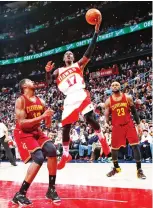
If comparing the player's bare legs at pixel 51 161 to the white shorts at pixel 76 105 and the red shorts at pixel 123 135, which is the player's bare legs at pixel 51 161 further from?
the red shorts at pixel 123 135

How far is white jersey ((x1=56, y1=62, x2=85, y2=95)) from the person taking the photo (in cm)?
477

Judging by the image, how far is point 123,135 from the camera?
5.67m

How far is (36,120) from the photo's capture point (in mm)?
3877

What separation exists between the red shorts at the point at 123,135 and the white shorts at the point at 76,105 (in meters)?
1.06

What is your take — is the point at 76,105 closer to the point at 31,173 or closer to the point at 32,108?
the point at 32,108

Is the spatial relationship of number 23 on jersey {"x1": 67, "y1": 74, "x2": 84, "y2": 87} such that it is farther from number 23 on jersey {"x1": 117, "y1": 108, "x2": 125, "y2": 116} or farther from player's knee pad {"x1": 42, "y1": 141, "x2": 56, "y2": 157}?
number 23 on jersey {"x1": 117, "y1": 108, "x2": 125, "y2": 116}

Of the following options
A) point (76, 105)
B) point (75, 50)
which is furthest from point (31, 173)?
point (75, 50)

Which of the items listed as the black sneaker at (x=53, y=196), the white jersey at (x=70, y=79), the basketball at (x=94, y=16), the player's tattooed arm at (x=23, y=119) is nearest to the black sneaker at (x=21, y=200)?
the black sneaker at (x=53, y=196)

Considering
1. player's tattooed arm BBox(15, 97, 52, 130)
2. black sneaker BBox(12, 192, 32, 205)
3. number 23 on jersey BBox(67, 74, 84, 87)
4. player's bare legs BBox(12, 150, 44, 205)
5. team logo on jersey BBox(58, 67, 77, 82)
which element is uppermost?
team logo on jersey BBox(58, 67, 77, 82)

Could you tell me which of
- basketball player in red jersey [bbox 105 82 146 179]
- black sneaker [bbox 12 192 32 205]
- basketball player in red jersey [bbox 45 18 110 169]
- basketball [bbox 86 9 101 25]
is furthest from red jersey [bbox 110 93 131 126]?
black sneaker [bbox 12 192 32 205]

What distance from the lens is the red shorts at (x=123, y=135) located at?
18.3ft

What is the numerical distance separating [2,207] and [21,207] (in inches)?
8.0

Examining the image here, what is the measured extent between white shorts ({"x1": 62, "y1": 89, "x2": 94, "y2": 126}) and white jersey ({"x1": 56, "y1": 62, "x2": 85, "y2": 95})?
82 millimetres

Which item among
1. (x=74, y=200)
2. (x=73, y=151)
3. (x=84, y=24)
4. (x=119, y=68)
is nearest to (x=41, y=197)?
(x=74, y=200)
